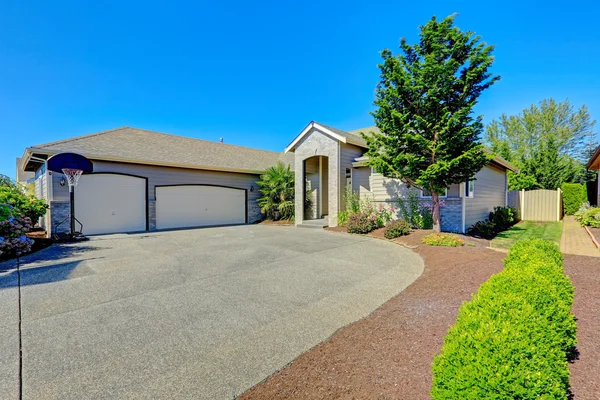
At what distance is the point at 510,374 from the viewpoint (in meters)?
1.55

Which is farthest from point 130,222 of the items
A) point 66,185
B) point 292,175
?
point 292,175

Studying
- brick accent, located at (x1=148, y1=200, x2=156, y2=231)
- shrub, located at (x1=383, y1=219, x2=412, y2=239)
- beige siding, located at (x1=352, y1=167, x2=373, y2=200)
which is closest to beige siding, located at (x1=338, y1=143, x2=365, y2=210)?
beige siding, located at (x1=352, y1=167, x2=373, y2=200)

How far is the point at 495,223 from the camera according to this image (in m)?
12.6

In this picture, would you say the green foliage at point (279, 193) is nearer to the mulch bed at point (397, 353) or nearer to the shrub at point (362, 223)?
the shrub at point (362, 223)

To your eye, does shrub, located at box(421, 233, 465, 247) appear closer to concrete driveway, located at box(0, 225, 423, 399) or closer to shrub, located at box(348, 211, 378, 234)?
concrete driveway, located at box(0, 225, 423, 399)

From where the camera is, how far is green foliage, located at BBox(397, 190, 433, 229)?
410 inches

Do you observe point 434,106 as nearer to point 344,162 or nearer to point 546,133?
point 344,162

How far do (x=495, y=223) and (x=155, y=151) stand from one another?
1666cm

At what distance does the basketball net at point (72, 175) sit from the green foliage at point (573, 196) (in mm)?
26183

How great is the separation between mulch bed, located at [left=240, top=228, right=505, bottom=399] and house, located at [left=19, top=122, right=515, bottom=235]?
25.4ft

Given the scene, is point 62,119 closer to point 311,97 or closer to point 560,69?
point 311,97

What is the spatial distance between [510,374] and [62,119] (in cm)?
2111

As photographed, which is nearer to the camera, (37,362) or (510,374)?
(510,374)

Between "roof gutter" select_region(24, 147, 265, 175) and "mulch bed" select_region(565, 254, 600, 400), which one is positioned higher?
"roof gutter" select_region(24, 147, 265, 175)
